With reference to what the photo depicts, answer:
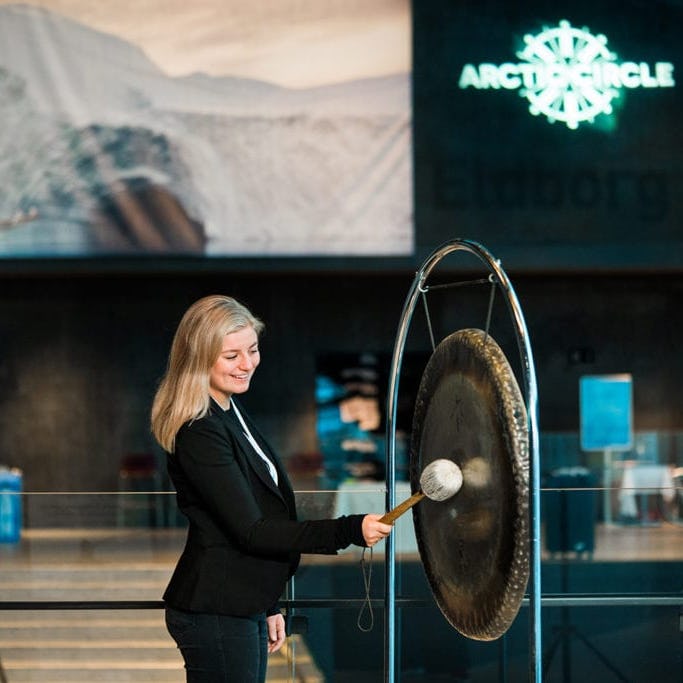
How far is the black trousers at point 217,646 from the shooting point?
113 inches

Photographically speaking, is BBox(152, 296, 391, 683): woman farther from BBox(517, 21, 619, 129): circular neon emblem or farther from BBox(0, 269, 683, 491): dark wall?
BBox(0, 269, 683, 491): dark wall

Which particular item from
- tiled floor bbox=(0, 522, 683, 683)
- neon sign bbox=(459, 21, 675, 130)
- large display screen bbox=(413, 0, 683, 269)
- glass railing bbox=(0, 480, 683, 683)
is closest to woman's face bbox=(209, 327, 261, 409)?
glass railing bbox=(0, 480, 683, 683)

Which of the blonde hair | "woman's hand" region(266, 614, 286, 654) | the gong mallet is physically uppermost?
the blonde hair

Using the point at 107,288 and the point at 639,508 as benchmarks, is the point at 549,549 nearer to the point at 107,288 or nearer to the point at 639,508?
the point at 639,508

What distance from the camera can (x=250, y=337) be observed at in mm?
2902

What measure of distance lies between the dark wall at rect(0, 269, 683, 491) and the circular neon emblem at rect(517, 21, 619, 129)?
1996mm

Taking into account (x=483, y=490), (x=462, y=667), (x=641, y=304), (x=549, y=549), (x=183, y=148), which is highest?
(x=183, y=148)

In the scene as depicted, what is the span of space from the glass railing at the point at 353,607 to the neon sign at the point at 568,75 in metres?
7.47

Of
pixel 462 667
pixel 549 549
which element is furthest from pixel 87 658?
pixel 549 549

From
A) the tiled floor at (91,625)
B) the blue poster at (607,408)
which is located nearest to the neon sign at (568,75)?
the blue poster at (607,408)

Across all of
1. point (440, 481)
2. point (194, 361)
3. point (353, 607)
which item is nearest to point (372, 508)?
point (353, 607)

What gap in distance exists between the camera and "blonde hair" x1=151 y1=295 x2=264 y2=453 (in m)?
2.85

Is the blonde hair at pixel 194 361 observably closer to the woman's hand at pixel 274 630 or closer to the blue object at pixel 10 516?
the woman's hand at pixel 274 630

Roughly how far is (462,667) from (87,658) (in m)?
1.35
